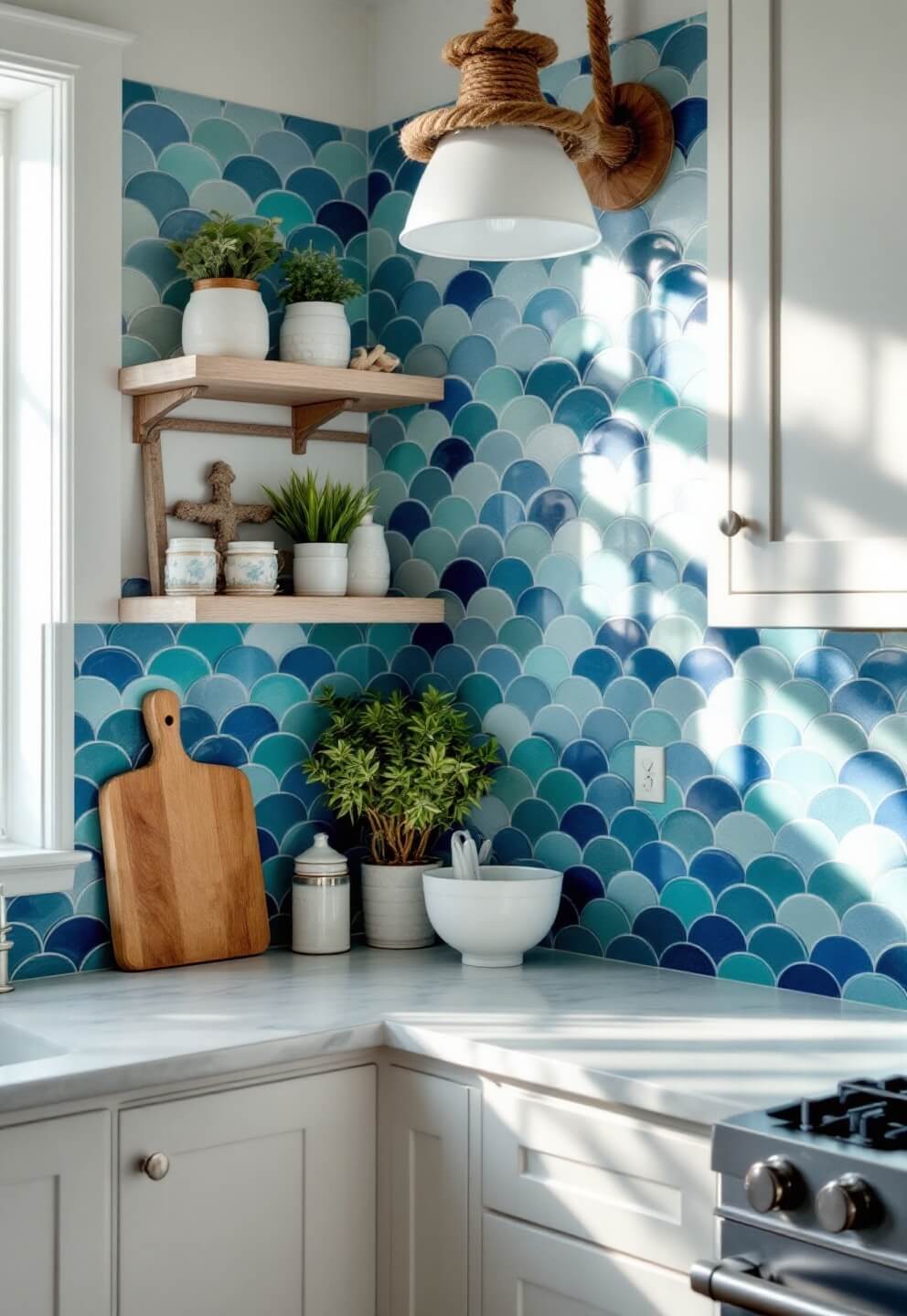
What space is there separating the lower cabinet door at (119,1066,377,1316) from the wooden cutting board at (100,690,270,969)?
0.58m

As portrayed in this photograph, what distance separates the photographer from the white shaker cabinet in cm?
222

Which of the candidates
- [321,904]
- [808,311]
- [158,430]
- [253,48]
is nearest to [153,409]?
[158,430]

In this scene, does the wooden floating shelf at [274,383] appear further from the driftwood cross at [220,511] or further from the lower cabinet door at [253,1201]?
the lower cabinet door at [253,1201]

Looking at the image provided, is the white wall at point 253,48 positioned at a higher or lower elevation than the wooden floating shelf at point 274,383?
higher

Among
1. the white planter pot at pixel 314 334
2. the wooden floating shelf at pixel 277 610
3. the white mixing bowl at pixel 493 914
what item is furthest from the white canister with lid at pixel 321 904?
the white planter pot at pixel 314 334

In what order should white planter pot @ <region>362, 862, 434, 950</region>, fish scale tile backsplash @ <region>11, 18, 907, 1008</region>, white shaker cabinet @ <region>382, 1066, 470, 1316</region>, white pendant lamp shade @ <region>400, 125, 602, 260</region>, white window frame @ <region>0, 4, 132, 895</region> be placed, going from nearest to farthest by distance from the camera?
white pendant lamp shade @ <region>400, 125, 602, 260</region> → white shaker cabinet @ <region>382, 1066, 470, 1316</region> → fish scale tile backsplash @ <region>11, 18, 907, 1008</region> → white window frame @ <region>0, 4, 132, 895</region> → white planter pot @ <region>362, 862, 434, 950</region>

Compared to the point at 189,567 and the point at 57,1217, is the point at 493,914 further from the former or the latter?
the point at 57,1217

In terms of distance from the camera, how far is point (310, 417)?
303cm

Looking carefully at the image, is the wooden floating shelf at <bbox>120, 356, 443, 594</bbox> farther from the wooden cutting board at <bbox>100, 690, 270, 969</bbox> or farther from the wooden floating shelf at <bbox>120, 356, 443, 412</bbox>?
the wooden cutting board at <bbox>100, 690, 270, 969</bbox>

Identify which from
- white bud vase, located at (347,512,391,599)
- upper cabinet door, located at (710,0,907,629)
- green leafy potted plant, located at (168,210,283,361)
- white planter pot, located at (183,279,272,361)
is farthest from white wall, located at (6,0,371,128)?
upper cabinet door, located at (710,0,907,629)

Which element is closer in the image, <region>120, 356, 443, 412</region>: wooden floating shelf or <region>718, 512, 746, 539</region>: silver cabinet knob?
<region>718, 512, 746, 539</region>: silver cabinet knob

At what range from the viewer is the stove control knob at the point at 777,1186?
167 cm

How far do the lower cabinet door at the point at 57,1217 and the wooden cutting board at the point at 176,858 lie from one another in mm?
696

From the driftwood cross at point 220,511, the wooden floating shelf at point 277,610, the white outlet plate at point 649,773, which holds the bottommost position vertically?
the white outlet plate at point 649,773
